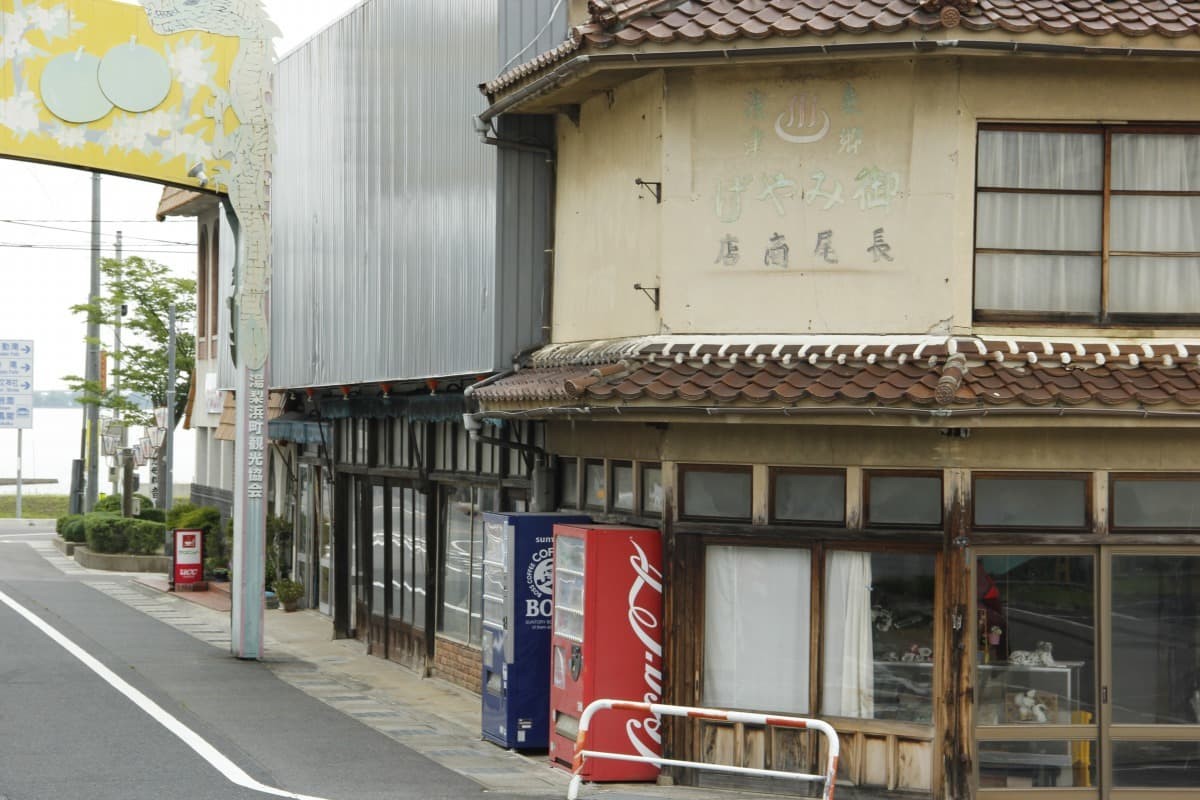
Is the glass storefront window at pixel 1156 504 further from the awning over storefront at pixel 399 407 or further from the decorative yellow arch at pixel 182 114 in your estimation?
the decorative yellow arch at pixel 182 114

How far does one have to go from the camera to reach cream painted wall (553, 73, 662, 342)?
1473 centimetres

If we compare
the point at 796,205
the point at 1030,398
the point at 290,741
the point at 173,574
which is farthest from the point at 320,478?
the point at 1030,398

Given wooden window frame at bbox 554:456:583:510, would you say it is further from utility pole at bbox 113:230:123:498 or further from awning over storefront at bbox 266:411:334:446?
utility pole at bbox 113:230:123:498

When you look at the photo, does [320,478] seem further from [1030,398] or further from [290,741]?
[1030,398]

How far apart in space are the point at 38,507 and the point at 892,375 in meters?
65.2

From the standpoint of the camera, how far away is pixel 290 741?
1591 centimetres

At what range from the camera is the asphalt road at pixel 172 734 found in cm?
1332

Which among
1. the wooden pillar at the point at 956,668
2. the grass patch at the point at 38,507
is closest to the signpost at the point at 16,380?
the grass patch at the point at 38,507

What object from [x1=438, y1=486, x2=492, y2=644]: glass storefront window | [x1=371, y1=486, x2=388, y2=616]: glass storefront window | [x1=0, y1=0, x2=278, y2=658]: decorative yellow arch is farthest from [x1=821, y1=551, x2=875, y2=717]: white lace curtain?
[x1=371, y1=486, x2=388, y2=616]: glass storefront window

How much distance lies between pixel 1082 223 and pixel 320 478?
1826cm

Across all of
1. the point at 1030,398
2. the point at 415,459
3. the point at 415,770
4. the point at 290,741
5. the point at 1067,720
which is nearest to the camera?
the point at 1030,398

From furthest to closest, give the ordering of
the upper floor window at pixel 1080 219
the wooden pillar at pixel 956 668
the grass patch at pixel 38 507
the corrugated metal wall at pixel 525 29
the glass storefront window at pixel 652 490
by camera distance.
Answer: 1. the grass patch at pixel 38 507
2. the corrugated metal wall at pixel 525 29
3. the glass storefront window at pixel 652 490
4. the upper floor window at pixel 1080 219
5. the wooden pillar at pixel 956 668

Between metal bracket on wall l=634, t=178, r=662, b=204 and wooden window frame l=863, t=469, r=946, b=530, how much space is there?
9.88 feet

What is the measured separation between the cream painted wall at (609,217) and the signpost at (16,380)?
43626 millimetres
